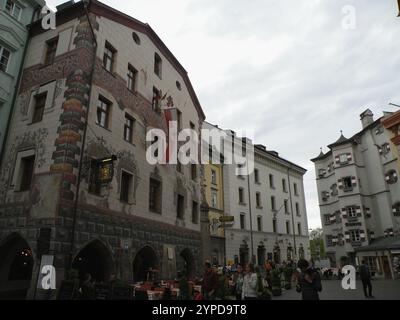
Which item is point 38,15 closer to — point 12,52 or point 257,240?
point 12,52

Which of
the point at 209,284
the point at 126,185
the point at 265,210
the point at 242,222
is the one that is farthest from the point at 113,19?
the point at 265,210

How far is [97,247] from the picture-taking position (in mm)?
14688

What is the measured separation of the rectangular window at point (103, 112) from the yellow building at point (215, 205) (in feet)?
57.6

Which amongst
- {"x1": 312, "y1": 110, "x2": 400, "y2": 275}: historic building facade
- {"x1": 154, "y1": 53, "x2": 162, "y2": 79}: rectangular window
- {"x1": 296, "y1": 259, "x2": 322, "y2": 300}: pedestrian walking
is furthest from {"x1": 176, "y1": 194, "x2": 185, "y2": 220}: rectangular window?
{"x1": 312, "y1": 110, "x2": 400, "y2": 275}: historic building facade

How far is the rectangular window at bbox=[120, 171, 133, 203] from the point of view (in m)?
17.2

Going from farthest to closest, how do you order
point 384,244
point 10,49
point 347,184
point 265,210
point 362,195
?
1. point 265,210
2. point 347,184
3. point 362,195
4. point 384,244
5. point 10,49

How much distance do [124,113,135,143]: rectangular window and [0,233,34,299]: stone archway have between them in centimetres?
749

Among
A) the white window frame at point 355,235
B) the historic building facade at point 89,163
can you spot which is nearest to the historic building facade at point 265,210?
the white window frame at point 355,235

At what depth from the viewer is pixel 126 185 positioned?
17.5 m

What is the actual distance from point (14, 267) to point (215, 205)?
21771 mm

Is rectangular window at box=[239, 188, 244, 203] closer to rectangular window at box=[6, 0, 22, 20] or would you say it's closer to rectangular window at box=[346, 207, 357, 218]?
rectangular window at box=[346, 207, 357, 218]

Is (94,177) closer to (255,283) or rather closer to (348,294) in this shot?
(255,283)

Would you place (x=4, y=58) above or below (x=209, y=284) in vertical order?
above
